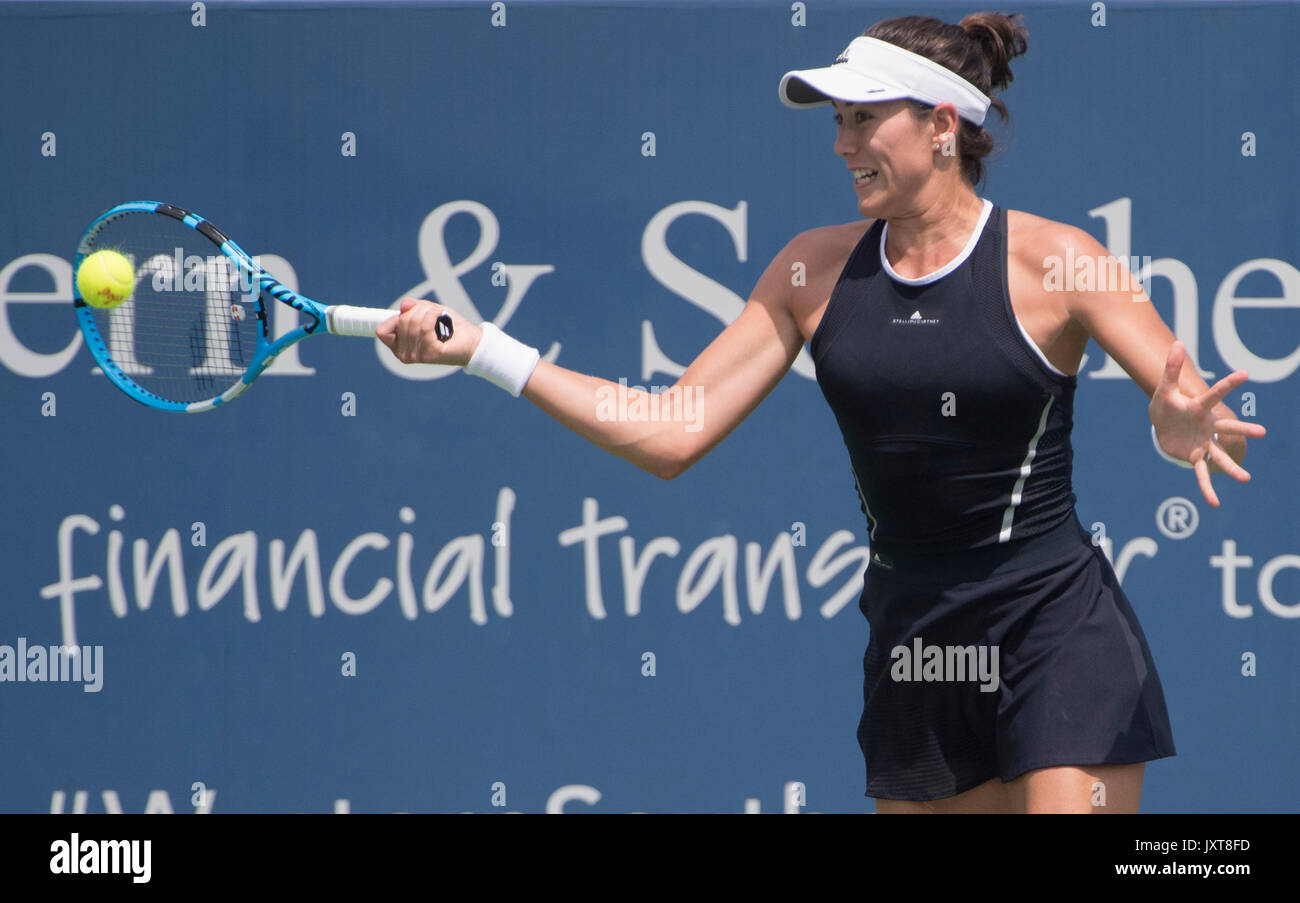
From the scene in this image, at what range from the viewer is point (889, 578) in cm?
254

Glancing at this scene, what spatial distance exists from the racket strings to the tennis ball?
0.16 metres

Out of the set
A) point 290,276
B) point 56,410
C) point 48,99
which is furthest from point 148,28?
point 56,410

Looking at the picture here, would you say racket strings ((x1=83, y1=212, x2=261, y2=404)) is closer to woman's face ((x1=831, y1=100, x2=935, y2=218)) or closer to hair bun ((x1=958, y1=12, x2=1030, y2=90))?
woman's face ((x1=831, y1=100, x2=935, y2=218))

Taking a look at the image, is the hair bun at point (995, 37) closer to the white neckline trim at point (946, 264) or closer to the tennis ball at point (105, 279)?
the white neckline trim at point (946, 264)

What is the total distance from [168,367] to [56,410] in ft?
1.19

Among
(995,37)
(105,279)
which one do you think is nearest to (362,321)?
(105,279)

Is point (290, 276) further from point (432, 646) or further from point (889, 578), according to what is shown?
point (889, 578)

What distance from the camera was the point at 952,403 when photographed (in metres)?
2.38

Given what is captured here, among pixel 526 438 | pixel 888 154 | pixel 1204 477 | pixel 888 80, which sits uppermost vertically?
pixel 888 80

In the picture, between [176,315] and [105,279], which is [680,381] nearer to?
[105,279]

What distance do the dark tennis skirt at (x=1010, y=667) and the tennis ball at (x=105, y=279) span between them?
1.72m

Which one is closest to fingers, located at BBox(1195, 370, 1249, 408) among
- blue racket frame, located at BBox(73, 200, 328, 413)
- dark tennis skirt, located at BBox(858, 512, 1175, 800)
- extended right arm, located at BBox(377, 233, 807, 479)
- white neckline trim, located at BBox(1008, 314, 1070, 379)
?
white neckline trim, located at BBox(1008, 314, 1070, 379)

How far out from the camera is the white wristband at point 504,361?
251 centimetres

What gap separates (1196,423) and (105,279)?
7.19ft
